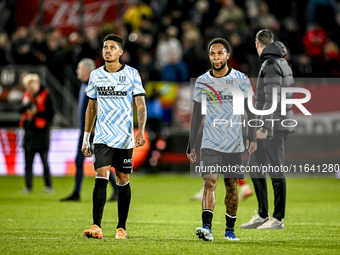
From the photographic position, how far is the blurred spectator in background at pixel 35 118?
12.7 m

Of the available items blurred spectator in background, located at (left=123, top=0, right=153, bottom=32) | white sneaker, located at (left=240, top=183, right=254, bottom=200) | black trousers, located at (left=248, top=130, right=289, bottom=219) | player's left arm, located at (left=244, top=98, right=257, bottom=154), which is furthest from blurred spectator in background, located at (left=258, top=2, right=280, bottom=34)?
player's left arm, located at (left=244, top=98, right=257, bottom=154)

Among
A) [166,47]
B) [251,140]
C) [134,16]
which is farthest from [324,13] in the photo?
[251,140]

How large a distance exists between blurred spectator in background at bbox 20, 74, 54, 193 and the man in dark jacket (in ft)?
18.6

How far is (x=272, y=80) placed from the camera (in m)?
8.09

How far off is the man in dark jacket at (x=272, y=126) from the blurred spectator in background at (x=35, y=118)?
18.6 ft

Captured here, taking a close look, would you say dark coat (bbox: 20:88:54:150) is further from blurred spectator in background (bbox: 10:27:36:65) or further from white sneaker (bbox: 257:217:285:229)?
white sneaker (bbox: 257:217:285:229)

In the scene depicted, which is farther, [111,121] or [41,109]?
[41,109]

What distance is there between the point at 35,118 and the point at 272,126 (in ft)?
20.3

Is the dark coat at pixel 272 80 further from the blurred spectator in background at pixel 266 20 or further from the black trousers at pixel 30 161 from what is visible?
the blurred spectator in background at pixel 266 20

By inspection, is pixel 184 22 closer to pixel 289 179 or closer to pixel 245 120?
pixel 289 179

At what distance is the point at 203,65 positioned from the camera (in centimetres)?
1870

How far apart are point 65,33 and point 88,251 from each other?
15.4 metres

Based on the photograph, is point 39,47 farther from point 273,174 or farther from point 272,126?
point 273,174

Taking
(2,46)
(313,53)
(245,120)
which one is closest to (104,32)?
(2,46)
